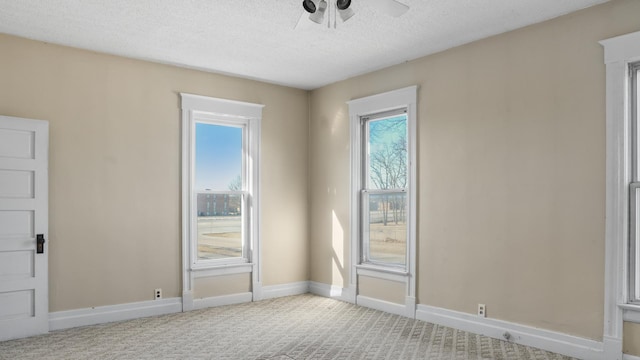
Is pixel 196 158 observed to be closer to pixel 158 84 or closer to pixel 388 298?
pixel 158 84

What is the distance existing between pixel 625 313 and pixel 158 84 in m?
4.90

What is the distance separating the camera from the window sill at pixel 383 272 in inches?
213

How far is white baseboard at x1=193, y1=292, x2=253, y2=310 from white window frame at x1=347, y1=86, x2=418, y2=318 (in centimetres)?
128

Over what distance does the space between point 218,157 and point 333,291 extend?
221cm

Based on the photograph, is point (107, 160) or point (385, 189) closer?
point (107, 160)

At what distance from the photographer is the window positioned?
12.1ft

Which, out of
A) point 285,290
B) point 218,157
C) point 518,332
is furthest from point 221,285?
point 518,332

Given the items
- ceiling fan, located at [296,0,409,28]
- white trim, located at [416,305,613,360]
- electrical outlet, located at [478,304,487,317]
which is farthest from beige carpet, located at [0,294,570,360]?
ceiling fan, located at [296,0,409,28]

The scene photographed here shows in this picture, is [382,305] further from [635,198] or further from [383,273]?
[635,198]

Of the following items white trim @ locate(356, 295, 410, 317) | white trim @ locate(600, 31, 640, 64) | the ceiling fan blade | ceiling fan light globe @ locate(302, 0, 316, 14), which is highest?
ceiling fan light globe @ locate(302, 0, 316, 14)

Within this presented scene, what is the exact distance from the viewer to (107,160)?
17.0 feet

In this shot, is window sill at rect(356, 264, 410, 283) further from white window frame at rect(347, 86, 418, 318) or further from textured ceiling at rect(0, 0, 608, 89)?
textured ceiling at rect(0, 0, 608, 89)

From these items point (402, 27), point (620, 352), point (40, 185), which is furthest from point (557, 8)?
point (40, 185)

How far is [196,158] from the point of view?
5922 millimetres
